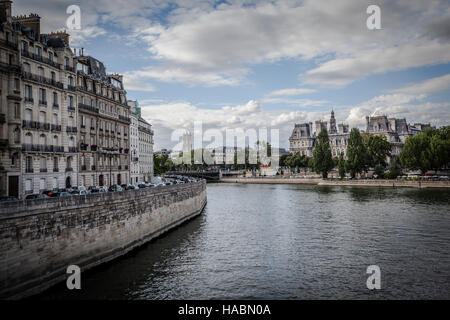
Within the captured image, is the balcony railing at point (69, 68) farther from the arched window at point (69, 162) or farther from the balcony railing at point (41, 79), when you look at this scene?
the arched window at point (69, 162)

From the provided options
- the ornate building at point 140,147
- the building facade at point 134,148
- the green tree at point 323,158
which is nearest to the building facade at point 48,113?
the building facade at point 134,148

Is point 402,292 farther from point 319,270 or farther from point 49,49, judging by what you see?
point 49,49

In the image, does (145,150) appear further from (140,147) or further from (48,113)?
(48,113)

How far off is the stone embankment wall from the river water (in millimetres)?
1056

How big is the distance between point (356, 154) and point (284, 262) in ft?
280

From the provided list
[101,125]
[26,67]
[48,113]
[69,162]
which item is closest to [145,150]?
[101,125]

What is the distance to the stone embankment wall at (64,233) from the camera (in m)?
18.1

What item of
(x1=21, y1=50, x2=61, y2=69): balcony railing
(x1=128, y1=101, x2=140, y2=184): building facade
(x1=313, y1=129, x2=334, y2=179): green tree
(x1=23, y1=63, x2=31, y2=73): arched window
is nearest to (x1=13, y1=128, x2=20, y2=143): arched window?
(x1=23, y1=63, x2=31, y2=73): arched window

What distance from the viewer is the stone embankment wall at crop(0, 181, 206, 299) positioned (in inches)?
712

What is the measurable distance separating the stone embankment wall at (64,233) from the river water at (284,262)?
106 cm

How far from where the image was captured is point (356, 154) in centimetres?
10475

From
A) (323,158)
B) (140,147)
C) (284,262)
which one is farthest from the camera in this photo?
Answer: (323,158)
